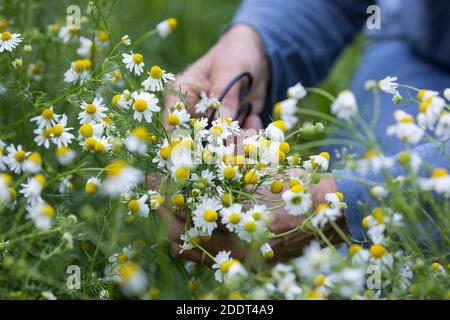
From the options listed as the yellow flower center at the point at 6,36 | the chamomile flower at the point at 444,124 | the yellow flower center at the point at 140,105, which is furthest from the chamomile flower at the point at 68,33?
the chamomile flower at the point at 444,124

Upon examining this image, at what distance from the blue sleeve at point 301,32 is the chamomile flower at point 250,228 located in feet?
1.65

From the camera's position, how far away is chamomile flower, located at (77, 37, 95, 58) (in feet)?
2.43

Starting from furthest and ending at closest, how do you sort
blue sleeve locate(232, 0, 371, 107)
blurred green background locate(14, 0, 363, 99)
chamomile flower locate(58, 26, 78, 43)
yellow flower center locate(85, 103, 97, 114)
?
1. blurred green background locate(14, 0, 363, 99)
2. blue sleeve locate(232, 0, 371, 107)
3. chamomile flower locate(58, 26, 78, 43)
4. yellow flower center locate(85, 103, 97, 114)

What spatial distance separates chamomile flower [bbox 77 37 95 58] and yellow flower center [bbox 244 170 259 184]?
11.9 inches

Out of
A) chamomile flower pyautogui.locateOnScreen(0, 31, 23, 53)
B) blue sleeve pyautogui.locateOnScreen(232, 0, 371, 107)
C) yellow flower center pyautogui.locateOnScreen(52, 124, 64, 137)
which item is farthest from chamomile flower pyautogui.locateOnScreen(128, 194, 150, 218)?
blue sleeve pyautogui.locateOnScreen(232, 0, 371, 107)

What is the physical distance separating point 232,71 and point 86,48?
0.67 ft

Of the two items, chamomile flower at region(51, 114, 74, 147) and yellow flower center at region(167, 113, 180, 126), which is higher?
yellow flower center at region(167, 113, 180, 126)

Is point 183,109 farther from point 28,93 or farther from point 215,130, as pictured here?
point 28,93

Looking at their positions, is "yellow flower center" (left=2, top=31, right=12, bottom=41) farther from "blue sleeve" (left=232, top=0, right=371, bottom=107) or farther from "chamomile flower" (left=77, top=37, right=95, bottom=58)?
"blue sleeve" (left=232, top=0, right=371, bottom=107)

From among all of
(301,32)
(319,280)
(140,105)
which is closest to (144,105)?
(140,105)

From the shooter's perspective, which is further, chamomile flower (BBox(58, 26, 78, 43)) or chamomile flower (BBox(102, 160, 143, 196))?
chamomile flower (BBox(58, 26, 78, 43))

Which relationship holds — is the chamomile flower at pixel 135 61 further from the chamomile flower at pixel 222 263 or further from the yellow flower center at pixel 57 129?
A: the chamomile flower at pixel 222 263
